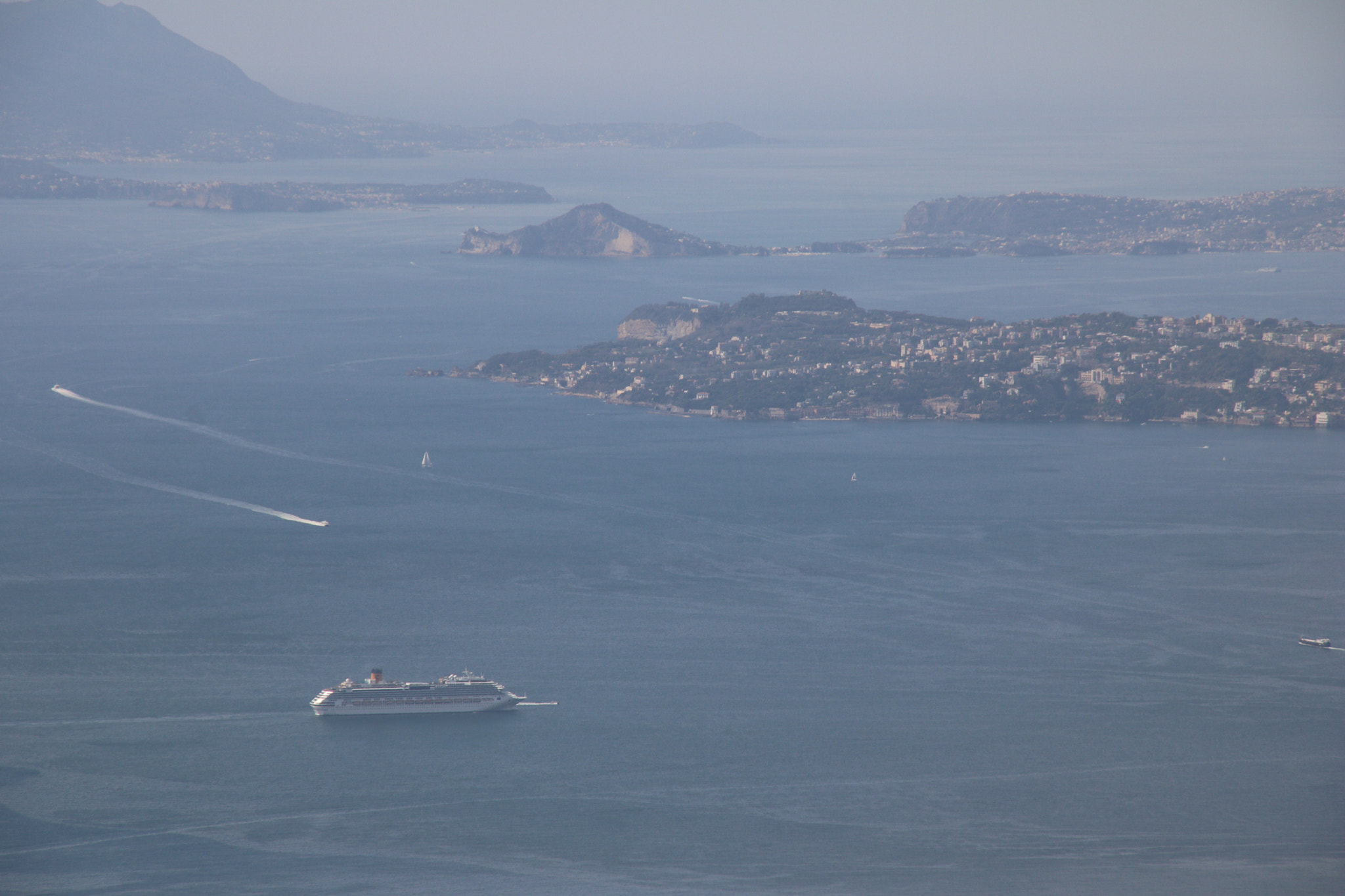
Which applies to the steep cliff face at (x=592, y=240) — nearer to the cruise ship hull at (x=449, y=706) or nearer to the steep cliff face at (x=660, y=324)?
the steep cliff face at (x=660, y=324)

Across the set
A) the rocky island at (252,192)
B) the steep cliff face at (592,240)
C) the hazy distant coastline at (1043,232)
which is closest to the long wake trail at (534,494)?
the steep cliff face at (592,240)

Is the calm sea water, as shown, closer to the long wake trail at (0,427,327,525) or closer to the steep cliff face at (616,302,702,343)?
the long wake trail at (0,427,327,525)

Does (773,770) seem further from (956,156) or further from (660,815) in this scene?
(956,156)

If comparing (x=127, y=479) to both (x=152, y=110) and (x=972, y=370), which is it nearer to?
(x=972, y=370)

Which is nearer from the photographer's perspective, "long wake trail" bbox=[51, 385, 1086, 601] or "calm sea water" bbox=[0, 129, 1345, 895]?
"calm sea water" bbox=[0, 129, 1345, 895]

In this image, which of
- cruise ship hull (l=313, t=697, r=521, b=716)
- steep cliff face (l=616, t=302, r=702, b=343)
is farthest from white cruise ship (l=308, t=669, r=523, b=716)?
steep cliff face (l=616, t=302, r=702, b=343)
